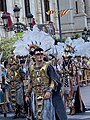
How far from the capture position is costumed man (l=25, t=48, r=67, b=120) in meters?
8.98

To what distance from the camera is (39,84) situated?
9.18 metres

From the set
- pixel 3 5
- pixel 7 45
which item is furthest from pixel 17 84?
pixel 3 5

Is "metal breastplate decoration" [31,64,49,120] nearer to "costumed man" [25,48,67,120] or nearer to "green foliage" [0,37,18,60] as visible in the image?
"costumed man" [25,48,67,120]

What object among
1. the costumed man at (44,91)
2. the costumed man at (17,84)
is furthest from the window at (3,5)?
the costumed man at (44,91)

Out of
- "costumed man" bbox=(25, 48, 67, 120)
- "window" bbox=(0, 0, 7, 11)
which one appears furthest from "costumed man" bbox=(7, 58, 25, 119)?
"window" bbox=(0, 0, 7, 11)

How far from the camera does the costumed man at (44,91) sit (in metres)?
8.98

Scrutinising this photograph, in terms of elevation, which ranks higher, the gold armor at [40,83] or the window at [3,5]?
the window at [3,5]

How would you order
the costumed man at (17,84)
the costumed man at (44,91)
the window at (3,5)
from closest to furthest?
the costumed man at (44,91)
the costumed man at (17,84)
the window at (3,5)

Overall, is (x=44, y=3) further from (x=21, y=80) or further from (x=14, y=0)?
(x=21, y=80)

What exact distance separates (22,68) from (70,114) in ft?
5.46

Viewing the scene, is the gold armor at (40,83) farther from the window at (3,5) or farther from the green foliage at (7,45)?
the window at (3,5)

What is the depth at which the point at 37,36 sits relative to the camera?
32.9ft

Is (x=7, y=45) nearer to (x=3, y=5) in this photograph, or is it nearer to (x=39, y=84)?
(x=3, y=5)

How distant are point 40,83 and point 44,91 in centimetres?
18
